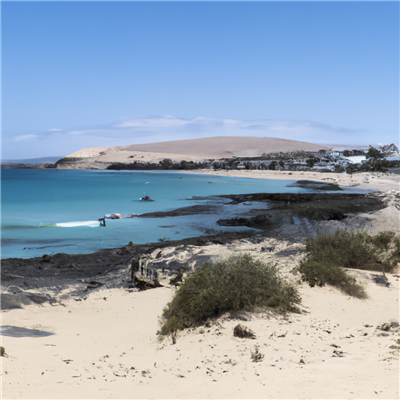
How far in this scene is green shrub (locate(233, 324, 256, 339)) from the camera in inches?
222

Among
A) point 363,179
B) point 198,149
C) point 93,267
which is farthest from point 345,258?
point 198,149

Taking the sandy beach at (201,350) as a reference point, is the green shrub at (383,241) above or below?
above

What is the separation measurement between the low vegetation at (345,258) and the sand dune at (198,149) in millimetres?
127152

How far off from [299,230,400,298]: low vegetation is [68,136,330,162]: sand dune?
12715cm

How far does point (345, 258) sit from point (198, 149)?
498ft

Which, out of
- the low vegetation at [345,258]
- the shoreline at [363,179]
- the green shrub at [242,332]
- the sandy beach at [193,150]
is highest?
the sandy beach at [193,150]

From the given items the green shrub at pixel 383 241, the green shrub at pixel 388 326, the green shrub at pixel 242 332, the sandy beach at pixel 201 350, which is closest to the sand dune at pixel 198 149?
the green shrub at pixel 383 241

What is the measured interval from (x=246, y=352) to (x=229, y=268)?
2012 mm

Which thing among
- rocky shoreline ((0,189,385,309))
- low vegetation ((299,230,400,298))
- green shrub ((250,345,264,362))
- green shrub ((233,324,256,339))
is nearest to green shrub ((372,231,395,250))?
low vegetation ((299,230,400,298))

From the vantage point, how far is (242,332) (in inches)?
223

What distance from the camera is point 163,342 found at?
594cm

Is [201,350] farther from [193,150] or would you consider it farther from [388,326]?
[193,150]

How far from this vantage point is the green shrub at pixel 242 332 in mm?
5633

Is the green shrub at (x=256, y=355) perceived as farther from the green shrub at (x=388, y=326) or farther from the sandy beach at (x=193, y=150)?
the sandy beach at (x=193, y=150)
